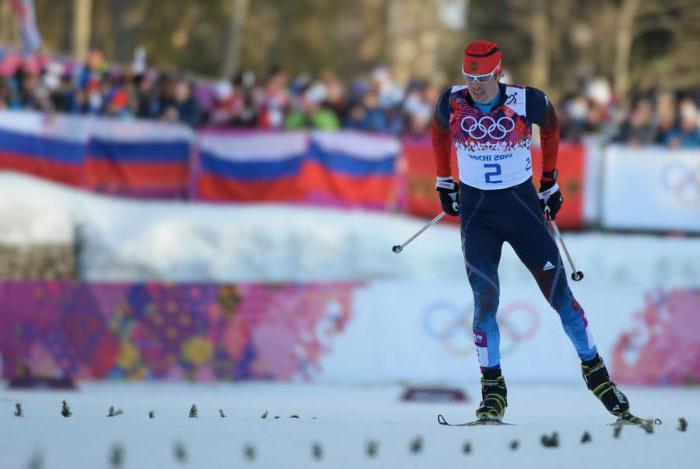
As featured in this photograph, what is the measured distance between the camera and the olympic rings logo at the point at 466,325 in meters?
15.2

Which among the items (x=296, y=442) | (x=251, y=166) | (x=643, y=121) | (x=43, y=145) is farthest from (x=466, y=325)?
(x=296, y=442)

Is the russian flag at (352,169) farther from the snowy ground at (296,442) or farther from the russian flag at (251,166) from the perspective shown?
the snowy ground at (296,442)

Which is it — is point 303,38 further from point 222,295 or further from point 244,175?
point 222,295

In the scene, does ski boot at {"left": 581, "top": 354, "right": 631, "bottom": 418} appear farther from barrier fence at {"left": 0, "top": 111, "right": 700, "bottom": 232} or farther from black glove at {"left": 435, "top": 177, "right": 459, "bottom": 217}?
barrier fence at {"left": 0, "top": 111, "right": 700, "bottom": 232}

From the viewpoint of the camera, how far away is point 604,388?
797cm

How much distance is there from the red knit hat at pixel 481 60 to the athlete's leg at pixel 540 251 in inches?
30.5

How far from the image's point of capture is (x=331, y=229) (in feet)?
59.7

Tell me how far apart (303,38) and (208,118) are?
26939mm

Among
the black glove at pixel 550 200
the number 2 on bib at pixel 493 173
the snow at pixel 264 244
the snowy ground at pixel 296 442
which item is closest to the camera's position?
the snowy ground at pixel 296 442

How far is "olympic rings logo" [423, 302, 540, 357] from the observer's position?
15.2m

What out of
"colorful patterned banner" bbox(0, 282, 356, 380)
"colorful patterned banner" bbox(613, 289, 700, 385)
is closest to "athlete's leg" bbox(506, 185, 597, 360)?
"colorful patterned banner" bbox(0, 282, 356, 380)

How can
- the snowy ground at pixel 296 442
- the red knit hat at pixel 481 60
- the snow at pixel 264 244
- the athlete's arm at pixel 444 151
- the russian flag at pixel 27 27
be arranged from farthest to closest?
the russian flag at pixel 27 27 < the snow at pixel 264 244 < the athlete's arm at pixel 444 151 < the red knit hat at pixel 481 60 < the snowy ground at pixel 296 442

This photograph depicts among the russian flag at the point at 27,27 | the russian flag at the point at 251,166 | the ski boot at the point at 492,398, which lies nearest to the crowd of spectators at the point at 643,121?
the russian flag at the point at 251,166

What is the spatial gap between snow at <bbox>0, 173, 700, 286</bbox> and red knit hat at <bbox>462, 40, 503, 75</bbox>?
10.2 m
